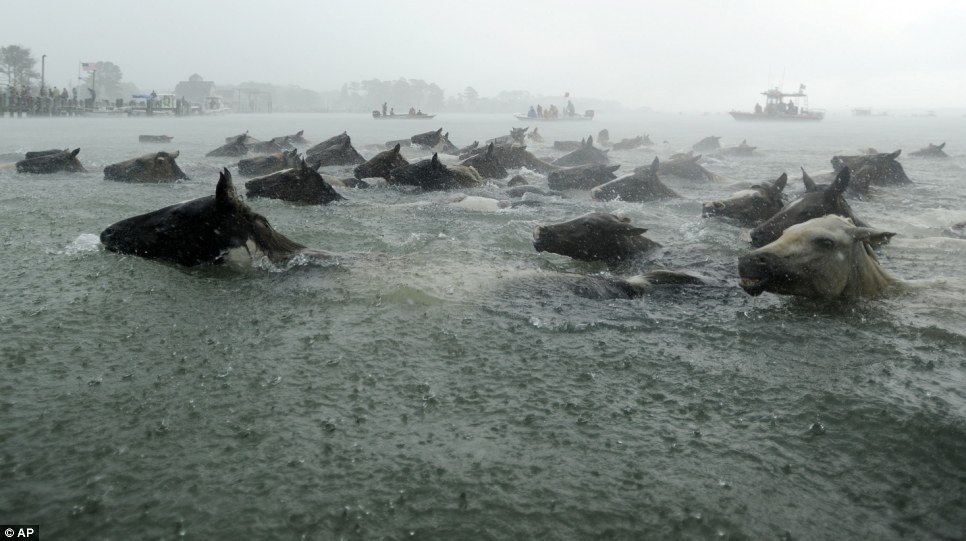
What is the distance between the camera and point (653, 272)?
665 cm

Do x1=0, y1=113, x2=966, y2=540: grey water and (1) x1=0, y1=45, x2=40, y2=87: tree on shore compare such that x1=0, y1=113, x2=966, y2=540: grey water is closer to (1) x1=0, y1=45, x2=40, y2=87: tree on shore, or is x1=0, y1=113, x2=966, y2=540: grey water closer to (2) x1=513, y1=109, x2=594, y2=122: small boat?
(2) x1=513, y1=109, x2=594, y2=122: small boat

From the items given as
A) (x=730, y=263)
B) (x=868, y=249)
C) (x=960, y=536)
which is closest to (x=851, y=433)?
(x=960, y=536)

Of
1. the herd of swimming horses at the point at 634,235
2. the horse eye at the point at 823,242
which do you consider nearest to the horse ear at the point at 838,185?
the herd of swimming horses at the point at 634,235

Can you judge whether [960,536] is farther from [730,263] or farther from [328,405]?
[730,263]

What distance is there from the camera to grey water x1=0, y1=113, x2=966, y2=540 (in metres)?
2.86

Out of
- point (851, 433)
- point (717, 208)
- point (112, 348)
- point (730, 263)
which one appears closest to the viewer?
point (851, 433)

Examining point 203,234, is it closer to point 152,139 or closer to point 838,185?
point 838,185

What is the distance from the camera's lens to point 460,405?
12.8 ft

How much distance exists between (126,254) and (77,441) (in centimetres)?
446

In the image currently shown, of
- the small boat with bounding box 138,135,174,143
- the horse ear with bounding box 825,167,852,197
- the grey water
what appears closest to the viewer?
the grey water

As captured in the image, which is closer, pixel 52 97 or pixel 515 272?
Result: pixel 515 272

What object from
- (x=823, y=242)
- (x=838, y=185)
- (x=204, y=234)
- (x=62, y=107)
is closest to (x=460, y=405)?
(x=823, y=242)

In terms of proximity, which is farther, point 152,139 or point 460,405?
point 152,139

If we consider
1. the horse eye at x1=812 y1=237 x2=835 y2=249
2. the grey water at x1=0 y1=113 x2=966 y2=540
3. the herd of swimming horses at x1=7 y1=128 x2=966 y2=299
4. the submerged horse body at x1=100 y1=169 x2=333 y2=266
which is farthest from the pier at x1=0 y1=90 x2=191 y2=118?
the horse eye at x1=812 y1=237 x2=835 y2=249
